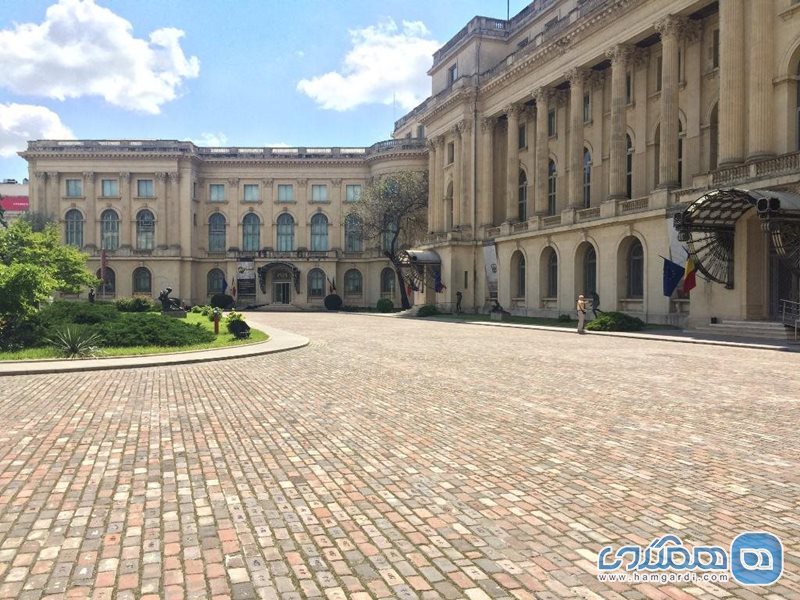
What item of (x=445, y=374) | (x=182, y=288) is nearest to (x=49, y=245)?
(x=182, y=288)

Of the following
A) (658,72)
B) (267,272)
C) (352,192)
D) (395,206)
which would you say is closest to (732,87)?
(658,72)

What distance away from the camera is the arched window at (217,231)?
3302 inches

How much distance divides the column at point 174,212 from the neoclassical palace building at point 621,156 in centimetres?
3365

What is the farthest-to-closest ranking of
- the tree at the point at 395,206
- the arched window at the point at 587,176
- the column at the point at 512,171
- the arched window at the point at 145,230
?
the arched window at the point at 145,230 → the tree at the point at 395,206 → the column at the point at 512,171 → the arched window at the point at 587,176

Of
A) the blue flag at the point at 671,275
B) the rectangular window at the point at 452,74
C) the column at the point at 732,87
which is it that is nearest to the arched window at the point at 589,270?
the blue flag at the point at 671,275

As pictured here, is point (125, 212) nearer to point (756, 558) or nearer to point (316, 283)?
point (316, 283)

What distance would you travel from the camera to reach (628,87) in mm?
44250

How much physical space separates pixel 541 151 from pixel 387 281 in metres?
35.7

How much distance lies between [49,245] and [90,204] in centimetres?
3140

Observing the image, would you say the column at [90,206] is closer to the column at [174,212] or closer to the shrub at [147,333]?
the column at [174,212]

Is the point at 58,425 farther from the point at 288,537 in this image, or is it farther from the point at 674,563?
the point at 674,563

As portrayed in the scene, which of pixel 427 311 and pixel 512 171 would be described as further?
pixel 427 311

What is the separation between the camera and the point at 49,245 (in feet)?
166

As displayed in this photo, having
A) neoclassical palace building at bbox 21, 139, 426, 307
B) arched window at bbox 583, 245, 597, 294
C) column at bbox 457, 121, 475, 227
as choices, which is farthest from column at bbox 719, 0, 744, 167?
neoclassical palace building at bbox 21, 139, 426, 307
